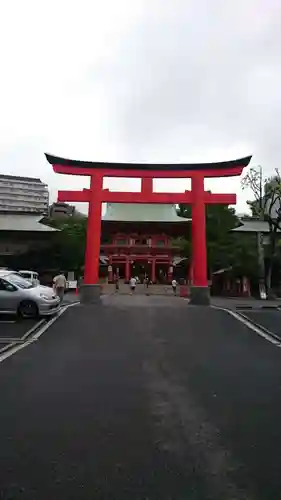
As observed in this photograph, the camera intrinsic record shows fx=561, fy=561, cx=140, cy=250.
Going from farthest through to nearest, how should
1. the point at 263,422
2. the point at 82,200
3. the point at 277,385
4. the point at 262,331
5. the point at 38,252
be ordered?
the point at 38,252, the point at 82,200, the point at 262,331, the point at 277,385, the point at 263,422

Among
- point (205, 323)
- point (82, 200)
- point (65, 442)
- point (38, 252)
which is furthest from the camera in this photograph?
point (38, 252)

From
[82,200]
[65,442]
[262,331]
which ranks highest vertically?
[82,200]

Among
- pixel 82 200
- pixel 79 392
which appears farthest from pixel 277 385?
pixel 82 200

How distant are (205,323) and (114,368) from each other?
8.76m

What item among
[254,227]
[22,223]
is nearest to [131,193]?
[254,227]

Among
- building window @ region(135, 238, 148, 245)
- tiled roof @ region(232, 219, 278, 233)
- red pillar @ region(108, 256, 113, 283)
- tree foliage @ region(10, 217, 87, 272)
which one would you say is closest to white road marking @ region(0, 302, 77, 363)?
tree foliage @ region(10, 217, 87, 272)

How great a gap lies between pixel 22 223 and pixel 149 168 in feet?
85.2

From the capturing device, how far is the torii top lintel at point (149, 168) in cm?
2847

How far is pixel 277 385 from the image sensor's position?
8094 mm

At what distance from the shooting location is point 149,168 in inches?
1127

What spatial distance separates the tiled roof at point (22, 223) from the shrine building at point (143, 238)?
20.0ft

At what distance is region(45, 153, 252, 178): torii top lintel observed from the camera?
28.5 meters

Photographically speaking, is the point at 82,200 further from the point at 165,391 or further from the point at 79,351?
the point at 165,391

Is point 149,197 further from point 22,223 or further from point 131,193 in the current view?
point 22,223
